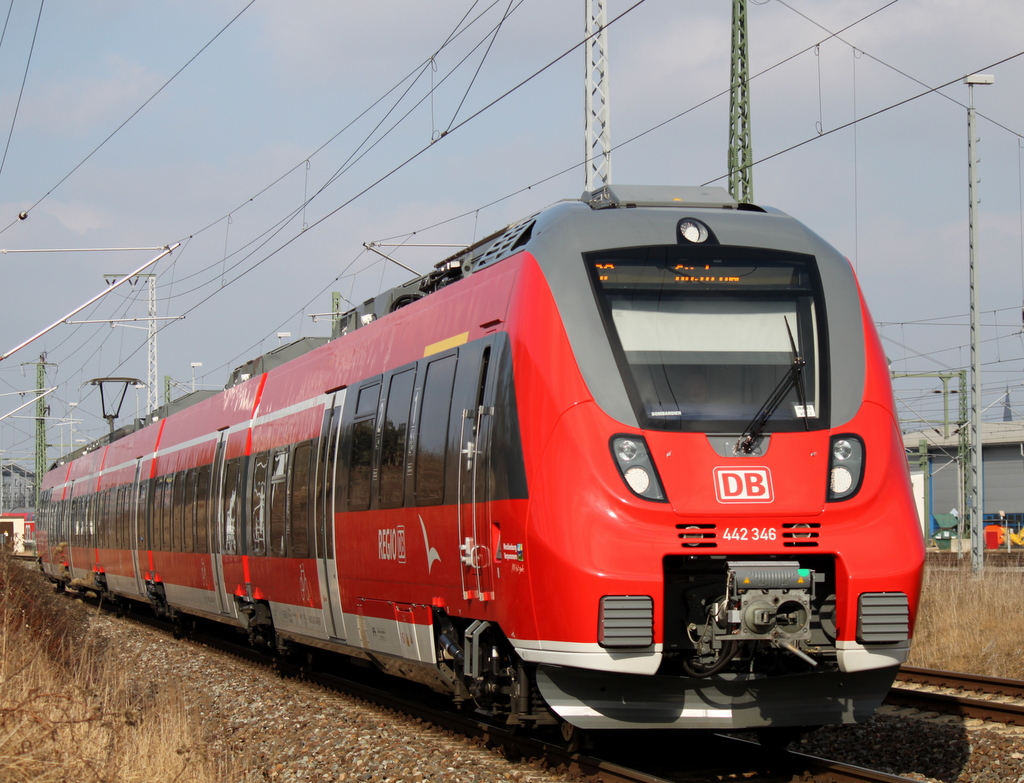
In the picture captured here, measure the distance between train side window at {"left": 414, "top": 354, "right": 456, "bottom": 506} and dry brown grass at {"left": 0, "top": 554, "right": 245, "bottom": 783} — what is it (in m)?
2.36

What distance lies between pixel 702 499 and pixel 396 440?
346 centimetres

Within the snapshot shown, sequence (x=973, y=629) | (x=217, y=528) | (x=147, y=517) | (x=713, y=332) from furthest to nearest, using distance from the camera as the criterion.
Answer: (x=147, y=517), (x=217, y=528), (x=973, y=629), (x=713, y=332)

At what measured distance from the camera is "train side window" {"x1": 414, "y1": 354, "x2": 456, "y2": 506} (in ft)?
29.2

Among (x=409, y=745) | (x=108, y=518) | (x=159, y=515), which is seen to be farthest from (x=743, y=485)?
(x=108, y=518)

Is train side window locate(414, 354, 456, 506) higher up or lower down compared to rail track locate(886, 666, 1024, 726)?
higher up

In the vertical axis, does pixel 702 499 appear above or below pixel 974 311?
below

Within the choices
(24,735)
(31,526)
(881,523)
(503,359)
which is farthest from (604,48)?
(31,526)

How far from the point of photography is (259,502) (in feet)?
46.9

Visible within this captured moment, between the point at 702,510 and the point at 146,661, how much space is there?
38.2 ft

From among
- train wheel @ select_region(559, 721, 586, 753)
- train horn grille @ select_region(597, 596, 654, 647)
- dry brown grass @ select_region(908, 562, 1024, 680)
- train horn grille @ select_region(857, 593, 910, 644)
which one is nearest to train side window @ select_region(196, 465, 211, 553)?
dry brown grass @ select_region(908, 562, 1024, 680)

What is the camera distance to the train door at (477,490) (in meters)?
8.00

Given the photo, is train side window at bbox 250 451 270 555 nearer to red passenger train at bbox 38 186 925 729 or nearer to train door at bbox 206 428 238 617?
train door at bbox 206 428 238 617

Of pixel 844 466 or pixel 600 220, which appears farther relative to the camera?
pixel 600 220

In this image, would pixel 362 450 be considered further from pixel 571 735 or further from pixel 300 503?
Result: pixel 571 735
